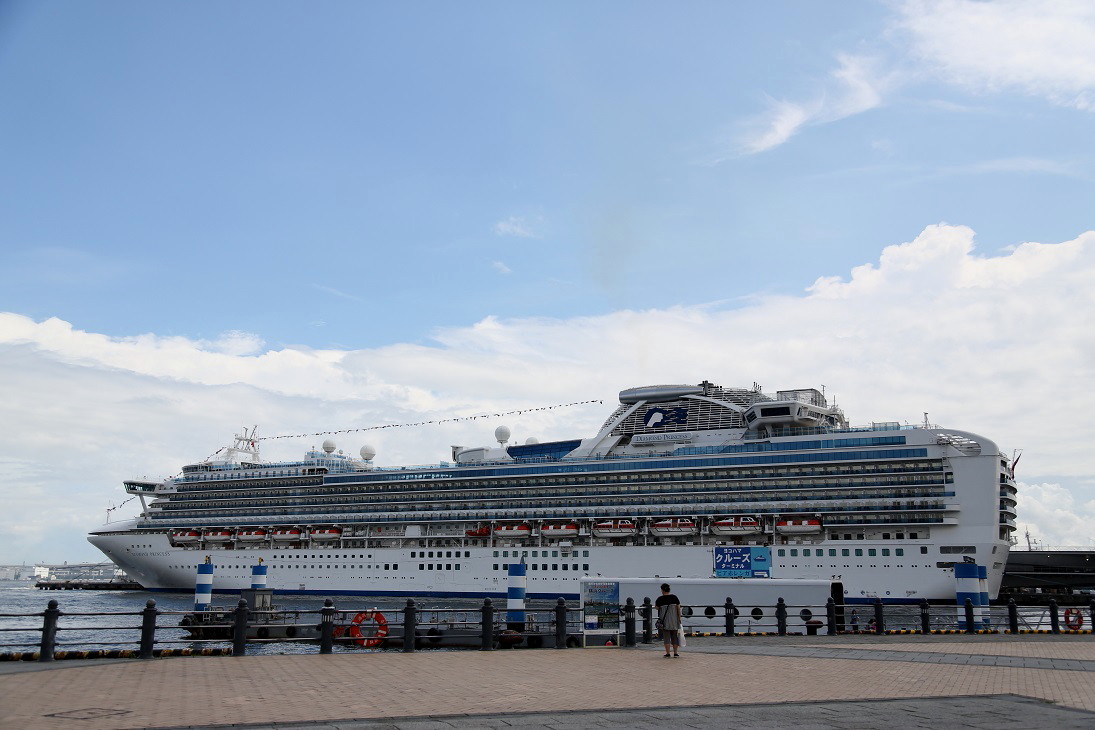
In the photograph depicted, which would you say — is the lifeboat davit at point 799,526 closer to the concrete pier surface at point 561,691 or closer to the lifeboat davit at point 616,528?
the lifeboat davit at point 616,528

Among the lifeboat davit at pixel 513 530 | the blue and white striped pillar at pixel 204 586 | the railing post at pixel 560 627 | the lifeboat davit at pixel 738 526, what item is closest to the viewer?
the railing post at pixel 560 627

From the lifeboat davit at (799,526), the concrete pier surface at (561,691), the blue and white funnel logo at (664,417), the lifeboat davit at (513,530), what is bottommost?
the concrete pier surface at (561,691)

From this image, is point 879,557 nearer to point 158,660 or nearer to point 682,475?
point 682,475

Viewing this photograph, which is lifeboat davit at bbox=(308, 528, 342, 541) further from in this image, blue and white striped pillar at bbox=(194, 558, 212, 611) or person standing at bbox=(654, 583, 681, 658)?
person standing at bbox=(654, 583, 681, 658)

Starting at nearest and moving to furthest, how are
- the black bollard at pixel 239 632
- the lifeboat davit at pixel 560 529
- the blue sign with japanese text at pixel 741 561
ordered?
the black bollard at pixel 239 632, the blue sign with japanese text at pixel 741 561, the lifeboat davit at pixel 560 529

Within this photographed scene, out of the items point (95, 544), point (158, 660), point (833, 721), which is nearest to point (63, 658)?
point (158, 660)

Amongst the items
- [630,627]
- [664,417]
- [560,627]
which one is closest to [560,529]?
[664,417]

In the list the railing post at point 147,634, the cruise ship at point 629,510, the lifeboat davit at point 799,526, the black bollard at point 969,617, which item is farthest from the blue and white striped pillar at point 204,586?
the lifeboat davit at point 799,526

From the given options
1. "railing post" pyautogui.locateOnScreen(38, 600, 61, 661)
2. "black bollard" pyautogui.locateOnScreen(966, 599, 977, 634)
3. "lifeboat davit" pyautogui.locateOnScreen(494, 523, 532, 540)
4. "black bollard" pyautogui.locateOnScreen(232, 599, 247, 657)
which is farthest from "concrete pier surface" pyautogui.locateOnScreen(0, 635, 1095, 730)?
"lifeboat davit" pyautogui.locateOnScreen(494, 523, 532, 540)

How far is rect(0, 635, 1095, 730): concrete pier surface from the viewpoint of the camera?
10641 millimetres

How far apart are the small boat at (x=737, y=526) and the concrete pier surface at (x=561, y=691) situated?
44507 mm

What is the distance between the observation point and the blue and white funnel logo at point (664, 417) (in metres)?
73.2

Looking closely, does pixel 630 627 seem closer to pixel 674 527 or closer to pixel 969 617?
pixel 969 617

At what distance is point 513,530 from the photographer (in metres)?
72.4
